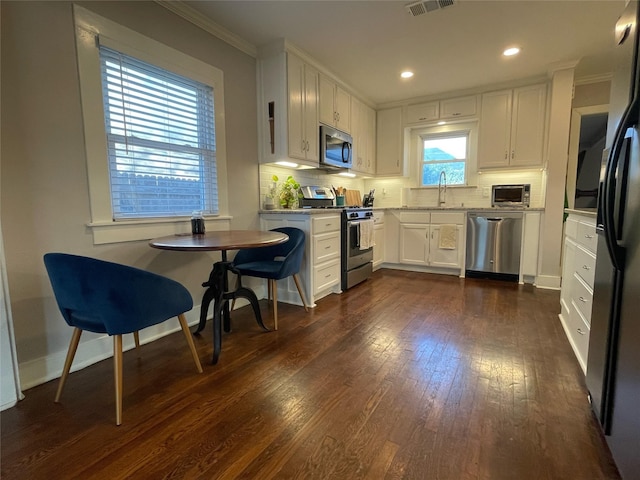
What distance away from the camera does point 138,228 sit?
2.22 m

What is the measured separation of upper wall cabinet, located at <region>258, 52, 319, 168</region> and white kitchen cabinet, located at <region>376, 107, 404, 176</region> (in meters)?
1.92

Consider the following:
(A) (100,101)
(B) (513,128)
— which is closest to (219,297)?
(A) (100,101)

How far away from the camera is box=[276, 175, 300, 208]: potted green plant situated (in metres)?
3.43

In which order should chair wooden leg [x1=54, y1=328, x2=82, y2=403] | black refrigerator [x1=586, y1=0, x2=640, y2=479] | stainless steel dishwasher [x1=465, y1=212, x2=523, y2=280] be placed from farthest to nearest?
stainless steel dishwasher [x1=465, y1=212, x2=523, y2=280] → chair wooden leg [x1=54, y1=328, x2=82, y2=403] → black refrigerator [x1=586, y1=0, x2=640, y2=479]

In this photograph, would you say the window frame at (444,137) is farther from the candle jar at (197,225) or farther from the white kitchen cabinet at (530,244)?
the candle jar at (197,225)

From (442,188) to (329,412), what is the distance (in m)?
4.08

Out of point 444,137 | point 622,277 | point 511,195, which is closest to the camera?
point 622,277

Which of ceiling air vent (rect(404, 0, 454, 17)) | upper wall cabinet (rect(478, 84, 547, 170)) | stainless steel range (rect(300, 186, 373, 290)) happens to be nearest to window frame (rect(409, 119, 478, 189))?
upper wall cabinet (rect(478, 84, 547, 170))

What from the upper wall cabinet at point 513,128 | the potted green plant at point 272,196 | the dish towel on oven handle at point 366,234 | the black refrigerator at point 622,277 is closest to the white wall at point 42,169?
the potted green plant at point 272,196

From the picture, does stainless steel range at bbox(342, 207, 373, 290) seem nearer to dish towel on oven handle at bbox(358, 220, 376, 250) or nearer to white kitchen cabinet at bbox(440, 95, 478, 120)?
dish towel on oven handle at bbox(358, 220, 376, 250)

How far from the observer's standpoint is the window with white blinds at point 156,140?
210 cm

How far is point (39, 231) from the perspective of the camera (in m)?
1.75

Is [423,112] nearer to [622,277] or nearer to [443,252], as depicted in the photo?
[443,252]

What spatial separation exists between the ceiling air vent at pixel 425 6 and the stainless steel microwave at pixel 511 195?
98.1 inches
